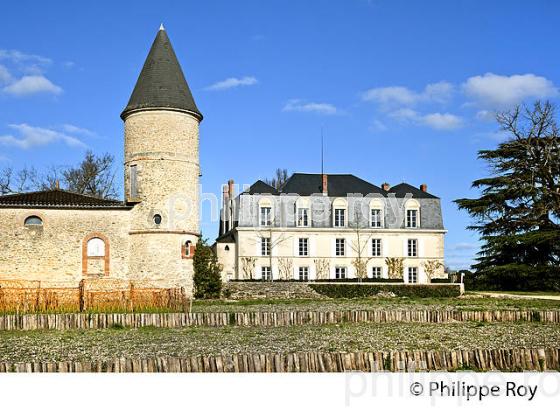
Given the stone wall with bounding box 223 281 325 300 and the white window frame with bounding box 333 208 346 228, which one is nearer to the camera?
the stone wall with bounding box 223 281 325 300

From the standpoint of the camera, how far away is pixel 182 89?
30766 millimetres

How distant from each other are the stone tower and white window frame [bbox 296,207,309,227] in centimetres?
1291

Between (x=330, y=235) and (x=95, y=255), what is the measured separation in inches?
668

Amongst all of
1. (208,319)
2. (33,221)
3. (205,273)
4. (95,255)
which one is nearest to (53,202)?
(33,221)

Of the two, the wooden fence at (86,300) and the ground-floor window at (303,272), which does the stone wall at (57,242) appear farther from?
the ground-floor window at (303,272)

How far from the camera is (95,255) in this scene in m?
29.7

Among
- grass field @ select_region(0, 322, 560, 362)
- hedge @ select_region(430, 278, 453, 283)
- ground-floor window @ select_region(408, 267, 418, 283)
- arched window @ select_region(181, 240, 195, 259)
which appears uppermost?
arched window @ select_region(181, 240, 195, 259)

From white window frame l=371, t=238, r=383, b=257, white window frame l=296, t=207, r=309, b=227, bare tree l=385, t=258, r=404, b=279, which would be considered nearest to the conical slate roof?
white window frame l=296, t=207, r=309, b=227

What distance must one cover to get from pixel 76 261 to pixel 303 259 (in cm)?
1635

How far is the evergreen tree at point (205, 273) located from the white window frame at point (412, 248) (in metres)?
16.4

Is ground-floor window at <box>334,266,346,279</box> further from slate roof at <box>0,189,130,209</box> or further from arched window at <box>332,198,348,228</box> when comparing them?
slate roof at <box>0,189,130,209</box>

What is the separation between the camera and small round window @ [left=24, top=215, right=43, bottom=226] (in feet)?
96.1

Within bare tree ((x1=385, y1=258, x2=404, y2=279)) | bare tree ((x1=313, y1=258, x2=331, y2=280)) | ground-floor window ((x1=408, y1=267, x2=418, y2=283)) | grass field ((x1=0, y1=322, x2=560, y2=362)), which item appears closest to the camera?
grass field ((x1=0, y1=322, x2=560, y2=362))

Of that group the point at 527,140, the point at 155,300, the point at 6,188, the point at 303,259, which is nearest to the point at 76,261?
the point at 155,300
